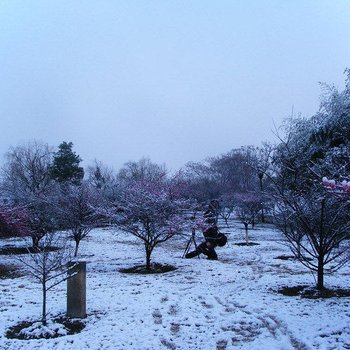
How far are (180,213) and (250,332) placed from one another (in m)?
6.45

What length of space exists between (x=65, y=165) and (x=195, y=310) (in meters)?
42.4

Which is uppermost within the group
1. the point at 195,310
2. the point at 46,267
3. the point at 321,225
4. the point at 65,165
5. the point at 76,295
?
the point at 65,165

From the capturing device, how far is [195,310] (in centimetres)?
686

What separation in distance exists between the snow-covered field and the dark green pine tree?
36.3m

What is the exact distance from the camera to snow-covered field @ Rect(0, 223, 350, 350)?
5297 mm

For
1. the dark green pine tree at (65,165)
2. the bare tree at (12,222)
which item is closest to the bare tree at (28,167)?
the dark green pine tree at (65,165)

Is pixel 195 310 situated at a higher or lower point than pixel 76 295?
lower

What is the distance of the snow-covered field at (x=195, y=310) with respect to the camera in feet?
17.4

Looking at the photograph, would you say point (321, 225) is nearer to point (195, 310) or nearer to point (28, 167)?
point (195, 310)

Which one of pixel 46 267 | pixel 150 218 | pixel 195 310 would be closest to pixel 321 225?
pixel 195 310

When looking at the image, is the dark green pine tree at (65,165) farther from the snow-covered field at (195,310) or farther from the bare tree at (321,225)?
the bare tree at (321,225)

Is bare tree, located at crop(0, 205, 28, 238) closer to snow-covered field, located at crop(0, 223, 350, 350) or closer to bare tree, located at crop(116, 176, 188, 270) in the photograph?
snow-covered field, located at crop(0, 223, 350, 350)

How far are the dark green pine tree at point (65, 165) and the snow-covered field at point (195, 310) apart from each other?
36274 millimetres

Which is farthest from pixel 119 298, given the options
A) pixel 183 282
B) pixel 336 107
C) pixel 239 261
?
pixel 336 107
